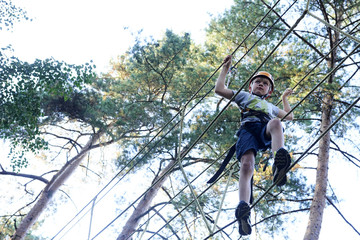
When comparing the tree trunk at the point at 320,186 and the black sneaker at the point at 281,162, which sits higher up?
the tree trunk at the point at 320,186

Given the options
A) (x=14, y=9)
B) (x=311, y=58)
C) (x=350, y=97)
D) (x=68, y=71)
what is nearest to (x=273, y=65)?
(x=311, y=58)

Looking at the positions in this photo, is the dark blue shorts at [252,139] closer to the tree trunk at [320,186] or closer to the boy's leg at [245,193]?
the boy's leg at [245,193]

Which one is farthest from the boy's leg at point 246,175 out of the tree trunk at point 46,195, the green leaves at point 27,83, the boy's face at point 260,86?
the tree trunk at point 46,195

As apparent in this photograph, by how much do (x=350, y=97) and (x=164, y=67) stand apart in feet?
12.0

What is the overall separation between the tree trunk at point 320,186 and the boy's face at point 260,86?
2.05 meters

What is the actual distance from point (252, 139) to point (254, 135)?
0.04m

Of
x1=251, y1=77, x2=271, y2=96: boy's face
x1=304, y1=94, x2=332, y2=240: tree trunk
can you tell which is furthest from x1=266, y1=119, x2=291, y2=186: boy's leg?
x1=304, y1=94, x2=332, y2=240: tree trunk

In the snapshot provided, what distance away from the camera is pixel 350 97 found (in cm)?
555

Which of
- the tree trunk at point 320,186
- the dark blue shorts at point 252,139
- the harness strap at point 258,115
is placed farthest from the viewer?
the tree trunk at point 320,186

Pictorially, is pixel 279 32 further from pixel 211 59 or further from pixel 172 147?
pixel 172 147

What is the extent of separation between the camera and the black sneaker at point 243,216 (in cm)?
203

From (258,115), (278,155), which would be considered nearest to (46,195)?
(258,115)

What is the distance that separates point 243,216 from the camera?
205 centimetres

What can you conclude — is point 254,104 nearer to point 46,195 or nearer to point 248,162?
point 248,162
